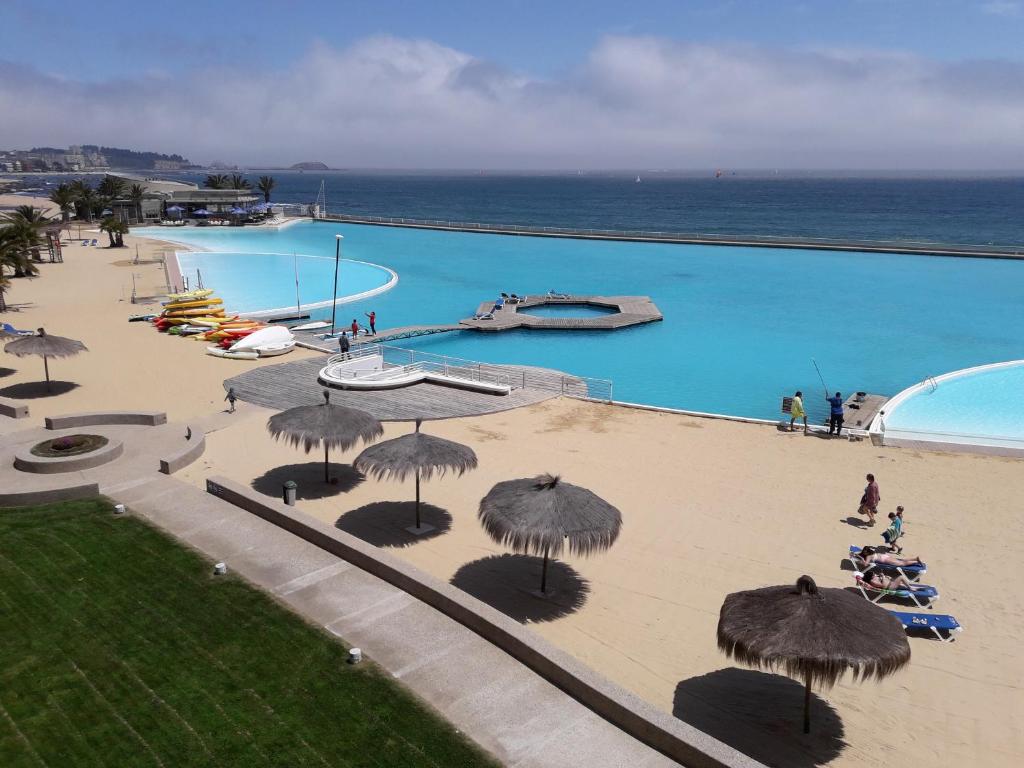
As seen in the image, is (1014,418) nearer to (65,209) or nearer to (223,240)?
(223,240)

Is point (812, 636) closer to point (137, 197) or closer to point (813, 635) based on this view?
point (813, 635)

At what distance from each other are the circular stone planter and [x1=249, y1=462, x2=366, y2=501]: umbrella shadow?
10.5ft

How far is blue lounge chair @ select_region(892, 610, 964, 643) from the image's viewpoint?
1055 cm

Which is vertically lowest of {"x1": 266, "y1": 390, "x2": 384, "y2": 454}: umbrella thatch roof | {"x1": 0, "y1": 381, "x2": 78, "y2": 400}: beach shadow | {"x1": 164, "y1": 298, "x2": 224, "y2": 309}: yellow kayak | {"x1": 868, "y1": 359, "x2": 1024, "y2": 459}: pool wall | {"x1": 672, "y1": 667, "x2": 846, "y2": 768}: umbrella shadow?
{"x1": 0, "y1": 381, "x2": 78, "y2": 400}: beach shadow

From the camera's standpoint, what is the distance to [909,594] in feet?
37.4

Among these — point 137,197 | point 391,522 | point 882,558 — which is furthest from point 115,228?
point 882,558

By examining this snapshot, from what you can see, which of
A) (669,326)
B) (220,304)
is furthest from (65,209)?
(669,326)

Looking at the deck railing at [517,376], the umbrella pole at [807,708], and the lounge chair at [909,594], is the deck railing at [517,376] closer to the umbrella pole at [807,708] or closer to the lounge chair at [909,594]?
the lounge chair at [909,594]

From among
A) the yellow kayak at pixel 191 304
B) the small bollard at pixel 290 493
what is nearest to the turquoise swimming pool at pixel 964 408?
the small bollard at pixel 290 493

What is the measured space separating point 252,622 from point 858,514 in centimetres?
1118

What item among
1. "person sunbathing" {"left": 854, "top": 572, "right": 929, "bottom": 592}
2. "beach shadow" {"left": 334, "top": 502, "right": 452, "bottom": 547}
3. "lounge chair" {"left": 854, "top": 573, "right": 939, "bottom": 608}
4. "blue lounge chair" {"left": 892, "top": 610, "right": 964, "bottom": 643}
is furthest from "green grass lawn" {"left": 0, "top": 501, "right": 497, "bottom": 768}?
"person sunbathing" {"left": 854, "top": 572, "right": 929, "bottom": 592}

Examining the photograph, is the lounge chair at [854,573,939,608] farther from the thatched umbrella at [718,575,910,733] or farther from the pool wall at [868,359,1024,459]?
the pool wall at [868,359,1024,459]

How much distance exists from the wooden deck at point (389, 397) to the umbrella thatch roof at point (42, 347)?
169 inches

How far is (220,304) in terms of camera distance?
32.8m
